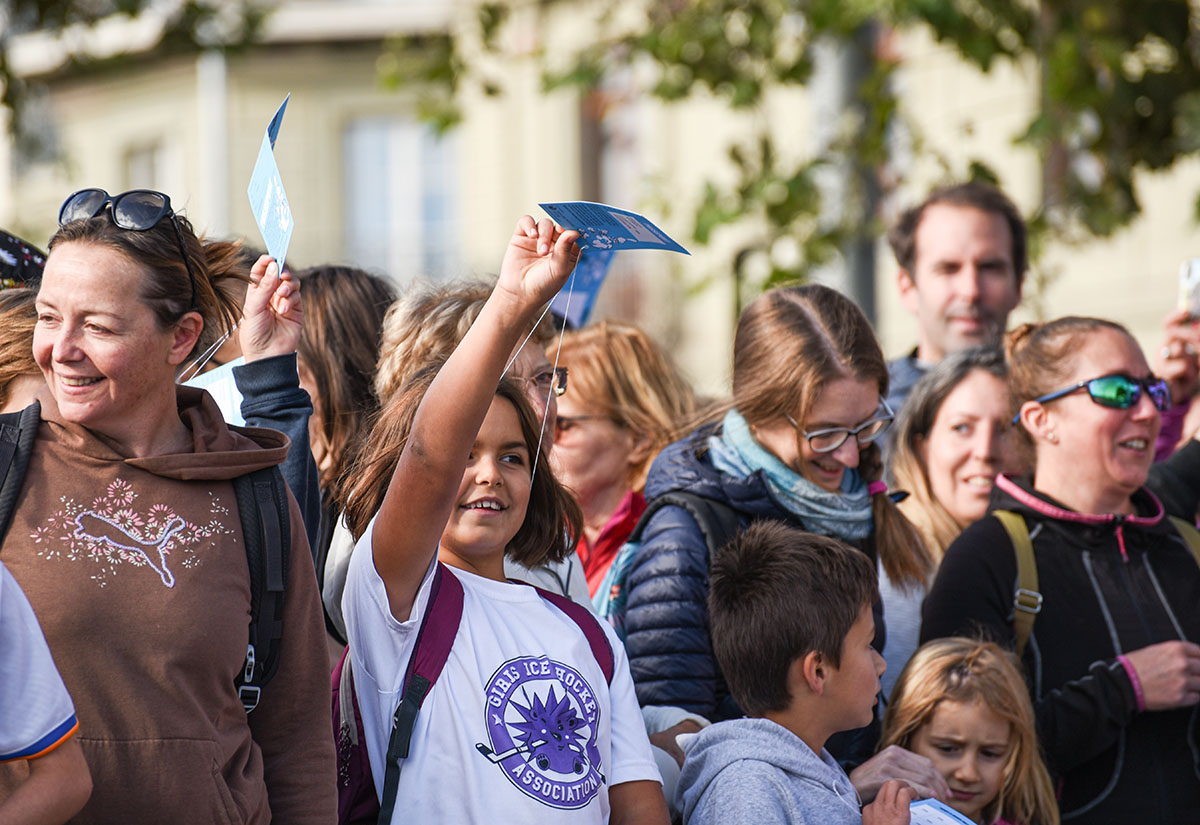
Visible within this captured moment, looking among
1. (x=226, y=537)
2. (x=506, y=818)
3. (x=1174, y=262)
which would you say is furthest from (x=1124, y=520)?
(x=1174, y=262)

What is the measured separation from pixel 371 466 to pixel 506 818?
2.40 feet

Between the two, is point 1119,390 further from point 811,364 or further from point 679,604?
point 679,604

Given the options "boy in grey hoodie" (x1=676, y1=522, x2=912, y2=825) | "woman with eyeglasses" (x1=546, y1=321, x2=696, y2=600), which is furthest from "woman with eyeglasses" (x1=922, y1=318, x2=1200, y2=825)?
"woman with eyeglasses" (x1=546, y1=321, x2=696, y2=600)

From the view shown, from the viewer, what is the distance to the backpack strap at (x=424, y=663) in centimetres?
264

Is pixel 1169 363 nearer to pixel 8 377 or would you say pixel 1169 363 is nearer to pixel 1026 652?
pixel 1026 652

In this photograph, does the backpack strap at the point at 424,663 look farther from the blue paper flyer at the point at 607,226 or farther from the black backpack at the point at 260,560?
the blue paper flyer at the point at 607,226

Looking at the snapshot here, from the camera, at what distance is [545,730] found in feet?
8.93

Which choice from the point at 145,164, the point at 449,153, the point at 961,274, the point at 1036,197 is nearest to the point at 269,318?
the point at 961,274

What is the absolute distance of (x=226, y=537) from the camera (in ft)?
8.13

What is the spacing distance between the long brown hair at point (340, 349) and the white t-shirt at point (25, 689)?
5.10ft

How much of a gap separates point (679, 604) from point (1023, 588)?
3.03 feet

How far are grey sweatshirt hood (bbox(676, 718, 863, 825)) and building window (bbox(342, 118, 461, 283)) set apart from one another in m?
19.6

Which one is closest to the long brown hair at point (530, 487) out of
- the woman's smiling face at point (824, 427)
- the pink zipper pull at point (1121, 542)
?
the woman's smiling face at point (824, 427)

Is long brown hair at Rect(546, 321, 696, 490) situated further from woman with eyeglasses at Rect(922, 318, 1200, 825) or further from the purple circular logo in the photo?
→ the purple circular logo
